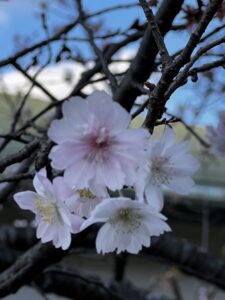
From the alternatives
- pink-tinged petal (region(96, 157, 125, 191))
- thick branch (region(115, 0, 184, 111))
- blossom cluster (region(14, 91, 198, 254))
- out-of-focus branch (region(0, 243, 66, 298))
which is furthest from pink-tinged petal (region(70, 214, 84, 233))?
thick branch (region(115, 0, 184, 111))

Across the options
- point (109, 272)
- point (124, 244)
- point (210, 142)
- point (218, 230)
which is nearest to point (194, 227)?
point (218, 230)

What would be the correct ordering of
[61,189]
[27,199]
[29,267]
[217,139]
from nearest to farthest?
[61,189]
[27,199]
[29,267]
[217,139]

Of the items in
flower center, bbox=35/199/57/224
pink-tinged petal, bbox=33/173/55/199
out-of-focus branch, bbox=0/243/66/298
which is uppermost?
pink-tinged petal, bbox=33/173/55/199

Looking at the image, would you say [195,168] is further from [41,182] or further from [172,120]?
[41,182]

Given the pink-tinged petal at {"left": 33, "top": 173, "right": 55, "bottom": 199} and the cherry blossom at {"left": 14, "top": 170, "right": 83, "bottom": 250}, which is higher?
the pink-tinged petal at {"left": 33, "top": 173, "right": 55, "bottom": 199}

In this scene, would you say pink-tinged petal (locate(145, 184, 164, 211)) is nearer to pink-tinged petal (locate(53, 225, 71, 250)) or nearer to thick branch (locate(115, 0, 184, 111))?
pink-tinged petal (locate(53, 225, 71, 250))

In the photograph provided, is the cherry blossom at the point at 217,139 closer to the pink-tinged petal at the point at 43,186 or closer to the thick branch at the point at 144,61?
the thick branch at the point at 144,61

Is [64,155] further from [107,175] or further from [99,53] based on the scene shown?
[99,53]

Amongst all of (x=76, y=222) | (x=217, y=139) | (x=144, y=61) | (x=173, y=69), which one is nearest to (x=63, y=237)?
(x=76, y=222)
